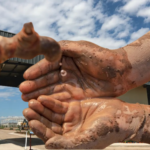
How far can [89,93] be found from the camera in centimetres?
299

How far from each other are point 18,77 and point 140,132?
33.5ft

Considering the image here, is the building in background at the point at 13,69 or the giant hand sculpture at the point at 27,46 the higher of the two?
the building in background at the point at 13,69

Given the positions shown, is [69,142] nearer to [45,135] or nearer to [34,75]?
[45,135]

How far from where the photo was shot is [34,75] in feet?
8.79

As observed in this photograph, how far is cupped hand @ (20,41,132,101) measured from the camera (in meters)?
2.74

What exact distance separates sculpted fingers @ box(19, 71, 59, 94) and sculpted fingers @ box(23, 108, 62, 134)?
1.11 feet

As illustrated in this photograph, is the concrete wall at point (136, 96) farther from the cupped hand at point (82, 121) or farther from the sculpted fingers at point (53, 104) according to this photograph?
the sculpted fingers at point (53, 104)

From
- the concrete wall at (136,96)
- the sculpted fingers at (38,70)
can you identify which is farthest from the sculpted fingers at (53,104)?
the concrete wall at (136,96)

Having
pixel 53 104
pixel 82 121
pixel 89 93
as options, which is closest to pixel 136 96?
pixel 89 93

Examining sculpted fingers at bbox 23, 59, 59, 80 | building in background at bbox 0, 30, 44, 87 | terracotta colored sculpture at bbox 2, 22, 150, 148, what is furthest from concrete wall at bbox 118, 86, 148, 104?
A: sculpted fingers at bbox 23, 59, 59, 80

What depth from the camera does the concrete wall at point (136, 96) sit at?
11.2 m

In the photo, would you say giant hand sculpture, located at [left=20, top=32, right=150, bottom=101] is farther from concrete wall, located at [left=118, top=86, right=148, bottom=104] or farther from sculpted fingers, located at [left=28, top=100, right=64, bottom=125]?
concrete wall, located at [left=118, top=86, right=148, bottom=104]

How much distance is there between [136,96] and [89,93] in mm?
9571

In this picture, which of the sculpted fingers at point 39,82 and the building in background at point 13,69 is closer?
the sculpted fingers at point 39,82
